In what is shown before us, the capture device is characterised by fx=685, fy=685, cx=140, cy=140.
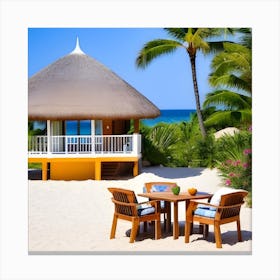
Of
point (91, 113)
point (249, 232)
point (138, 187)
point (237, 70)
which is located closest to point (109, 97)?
point (91, 113)

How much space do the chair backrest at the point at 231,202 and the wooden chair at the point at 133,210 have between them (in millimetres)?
929

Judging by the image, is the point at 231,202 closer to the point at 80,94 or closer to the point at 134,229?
the point at 134,229

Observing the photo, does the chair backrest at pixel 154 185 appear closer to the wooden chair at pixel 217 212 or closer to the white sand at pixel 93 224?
the white sand at pixel 93 224

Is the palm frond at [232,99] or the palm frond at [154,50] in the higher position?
the palm frond at [154,50]

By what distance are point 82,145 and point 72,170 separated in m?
0.62

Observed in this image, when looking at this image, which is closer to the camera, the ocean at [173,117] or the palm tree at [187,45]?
the palm tree at [187,45]

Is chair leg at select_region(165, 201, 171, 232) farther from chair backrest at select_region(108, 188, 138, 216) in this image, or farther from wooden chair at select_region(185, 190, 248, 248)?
chair backrest at select_region(108, 188, 138, 216)

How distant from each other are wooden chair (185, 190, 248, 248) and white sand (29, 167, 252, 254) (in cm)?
27

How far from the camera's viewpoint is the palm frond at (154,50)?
59.3ft

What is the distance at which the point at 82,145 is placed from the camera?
15734 millimetres

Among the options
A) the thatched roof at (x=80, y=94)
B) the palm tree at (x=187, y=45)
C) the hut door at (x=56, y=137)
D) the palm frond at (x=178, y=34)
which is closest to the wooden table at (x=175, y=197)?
the thatched roof at (x=80, y=94)

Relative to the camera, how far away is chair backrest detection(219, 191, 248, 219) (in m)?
8.32

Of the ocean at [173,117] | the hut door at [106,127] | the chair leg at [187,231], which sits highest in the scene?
the ocean at [173,117]
